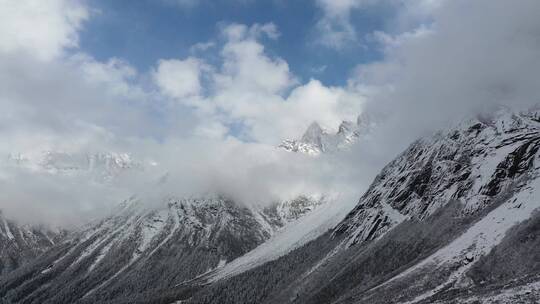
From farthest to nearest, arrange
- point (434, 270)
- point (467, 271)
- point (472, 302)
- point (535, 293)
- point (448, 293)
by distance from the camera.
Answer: point (434, 270)
point (467, 271)
point (448, 293)
point (472, 302)
point (535, 293)

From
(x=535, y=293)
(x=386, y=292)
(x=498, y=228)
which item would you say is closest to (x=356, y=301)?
(x=386, y=292)

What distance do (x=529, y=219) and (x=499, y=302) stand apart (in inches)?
2623

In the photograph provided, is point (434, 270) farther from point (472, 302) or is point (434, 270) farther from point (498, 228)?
point (472, 302)

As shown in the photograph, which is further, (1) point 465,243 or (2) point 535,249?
(1) point 465,243

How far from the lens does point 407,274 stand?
197 metres

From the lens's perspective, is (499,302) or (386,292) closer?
(499,302)

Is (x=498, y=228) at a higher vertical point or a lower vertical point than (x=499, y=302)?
higher

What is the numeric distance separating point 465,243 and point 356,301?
4715cm

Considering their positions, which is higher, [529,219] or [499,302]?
[529,219]

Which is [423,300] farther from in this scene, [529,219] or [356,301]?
[529,219]

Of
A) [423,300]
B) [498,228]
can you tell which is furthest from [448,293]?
[498,228]

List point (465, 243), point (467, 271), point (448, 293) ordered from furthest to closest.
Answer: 1. point (465, 243)
2. point (467, 271)
3. point (448, 293)

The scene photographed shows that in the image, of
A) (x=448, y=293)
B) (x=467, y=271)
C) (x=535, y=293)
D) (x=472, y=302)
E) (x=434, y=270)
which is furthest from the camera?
(x=434, y=270)

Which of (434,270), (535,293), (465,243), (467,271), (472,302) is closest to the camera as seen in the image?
(535,293)
